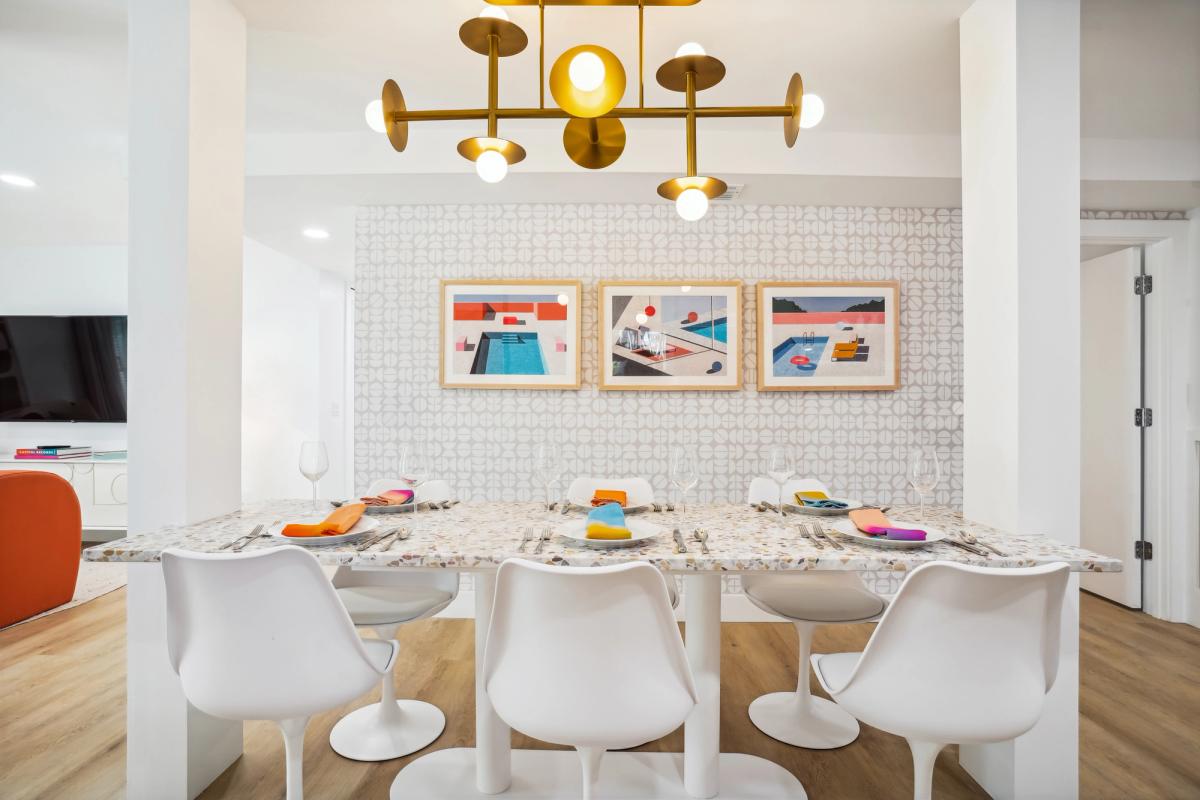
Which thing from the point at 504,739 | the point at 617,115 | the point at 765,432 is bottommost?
the point at 504,739

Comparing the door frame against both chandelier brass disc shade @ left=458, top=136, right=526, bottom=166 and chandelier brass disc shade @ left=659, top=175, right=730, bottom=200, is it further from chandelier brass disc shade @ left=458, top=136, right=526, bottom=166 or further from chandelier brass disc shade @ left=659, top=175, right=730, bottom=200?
chandelier brass disc shade @ left=458, top=136, right=526, bottom=166

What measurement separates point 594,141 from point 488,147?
33cm

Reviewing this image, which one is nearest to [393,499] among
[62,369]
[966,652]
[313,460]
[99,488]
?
[313,460]

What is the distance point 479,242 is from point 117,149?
1941 mm

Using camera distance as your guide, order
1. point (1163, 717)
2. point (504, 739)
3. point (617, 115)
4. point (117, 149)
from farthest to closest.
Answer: point (117, 149), point (1163, 717), point (504, 739), point (617, 115)

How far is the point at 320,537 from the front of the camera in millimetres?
1526

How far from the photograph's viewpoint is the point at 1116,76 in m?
2.44

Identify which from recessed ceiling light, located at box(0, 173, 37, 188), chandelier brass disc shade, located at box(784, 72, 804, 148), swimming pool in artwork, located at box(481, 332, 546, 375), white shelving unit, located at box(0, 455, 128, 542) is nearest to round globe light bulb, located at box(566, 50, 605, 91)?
chandelier brass disc shade, located at box(784, 72, 804, 148)

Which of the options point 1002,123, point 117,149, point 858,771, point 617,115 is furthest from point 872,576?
point 117,149

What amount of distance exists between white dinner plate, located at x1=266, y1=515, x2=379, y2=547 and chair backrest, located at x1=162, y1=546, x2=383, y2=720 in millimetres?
258

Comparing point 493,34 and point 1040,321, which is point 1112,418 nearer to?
point 1040,321

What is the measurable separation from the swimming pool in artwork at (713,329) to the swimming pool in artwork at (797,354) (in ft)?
1.01

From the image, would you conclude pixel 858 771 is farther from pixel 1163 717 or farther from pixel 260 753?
pixel 260 753

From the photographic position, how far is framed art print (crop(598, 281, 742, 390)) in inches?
131
